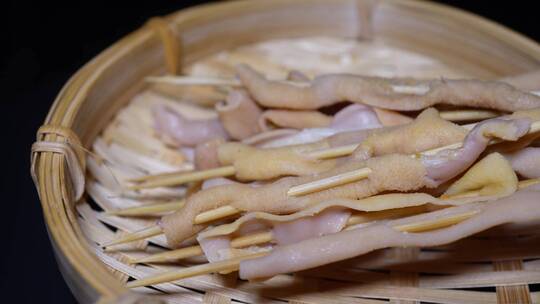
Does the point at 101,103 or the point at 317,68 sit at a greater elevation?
the point at 317,68

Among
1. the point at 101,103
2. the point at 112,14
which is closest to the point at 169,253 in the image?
the point at 101,103

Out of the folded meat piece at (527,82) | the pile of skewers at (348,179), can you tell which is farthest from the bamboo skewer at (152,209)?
the folded meat piece at (527,82)

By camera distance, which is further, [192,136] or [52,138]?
[192,136]

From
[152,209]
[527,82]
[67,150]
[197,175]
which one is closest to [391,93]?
[527,82]

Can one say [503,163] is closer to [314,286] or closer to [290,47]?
[314,286]

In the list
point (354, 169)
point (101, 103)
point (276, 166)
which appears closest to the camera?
point (354, 169)

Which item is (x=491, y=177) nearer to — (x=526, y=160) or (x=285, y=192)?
(x=526, y=160)

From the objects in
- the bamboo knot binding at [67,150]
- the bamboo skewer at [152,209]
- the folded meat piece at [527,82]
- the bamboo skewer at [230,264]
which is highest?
the folded meat piece at [527,82]

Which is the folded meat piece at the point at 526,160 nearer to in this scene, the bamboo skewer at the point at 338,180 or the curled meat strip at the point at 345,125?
the bamboo skewer at the point at 338,180
